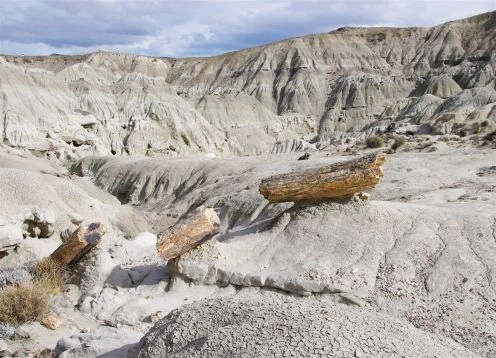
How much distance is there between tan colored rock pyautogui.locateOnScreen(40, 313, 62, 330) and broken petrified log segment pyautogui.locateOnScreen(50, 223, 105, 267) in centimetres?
197

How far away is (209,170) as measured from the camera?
3278 cm

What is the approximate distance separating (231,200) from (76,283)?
30.8 feet

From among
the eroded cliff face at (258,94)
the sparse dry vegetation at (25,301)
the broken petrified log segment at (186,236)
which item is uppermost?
the broken petrified log segment at (186,236)

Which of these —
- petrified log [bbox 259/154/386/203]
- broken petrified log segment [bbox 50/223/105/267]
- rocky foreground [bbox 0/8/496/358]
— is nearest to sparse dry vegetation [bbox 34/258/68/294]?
rocky foreground [bbox 0/8/496/358]

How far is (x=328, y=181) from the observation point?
10.4 m

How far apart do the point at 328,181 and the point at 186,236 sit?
2.93 m

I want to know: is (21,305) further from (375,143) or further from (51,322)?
(375,143)

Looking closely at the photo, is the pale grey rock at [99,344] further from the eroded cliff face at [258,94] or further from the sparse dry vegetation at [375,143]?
the eroded cliff face at [258,94]

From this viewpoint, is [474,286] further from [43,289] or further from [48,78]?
[48,78]

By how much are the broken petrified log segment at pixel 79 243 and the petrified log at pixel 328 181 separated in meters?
3.44

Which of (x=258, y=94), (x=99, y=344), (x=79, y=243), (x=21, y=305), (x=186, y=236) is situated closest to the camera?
(x=99, y=344)

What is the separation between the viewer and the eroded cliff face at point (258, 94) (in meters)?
49.4

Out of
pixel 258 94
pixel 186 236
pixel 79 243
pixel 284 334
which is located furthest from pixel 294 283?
pixel 258 94

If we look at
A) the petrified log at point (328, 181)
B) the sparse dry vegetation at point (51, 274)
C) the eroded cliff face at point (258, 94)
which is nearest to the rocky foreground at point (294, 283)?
the sparse dry vegetation at point (51, 274)
